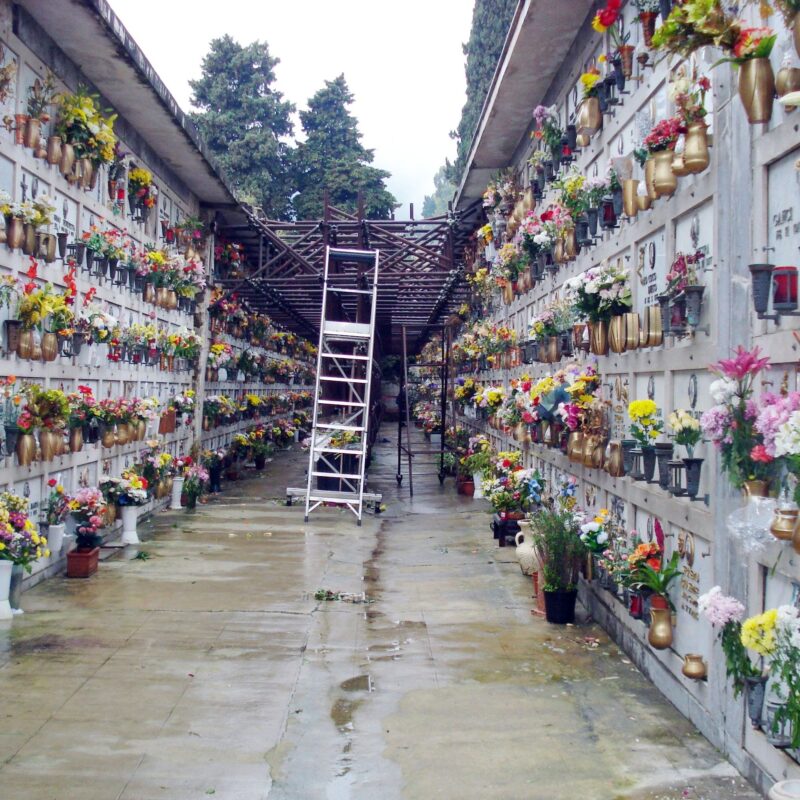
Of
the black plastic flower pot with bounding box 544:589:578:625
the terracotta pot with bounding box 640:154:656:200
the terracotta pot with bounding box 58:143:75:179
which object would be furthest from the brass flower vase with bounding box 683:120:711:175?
the terracotta pot with bounding box 58:143:75:179

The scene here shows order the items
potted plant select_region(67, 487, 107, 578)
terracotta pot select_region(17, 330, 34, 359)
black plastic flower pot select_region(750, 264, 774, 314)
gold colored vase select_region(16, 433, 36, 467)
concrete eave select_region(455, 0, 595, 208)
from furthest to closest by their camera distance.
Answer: potted plant select_region(67, 487, 107, 578), concrete eave select_region(455, 0, 595, 208), terracotta pot select_region(17, 330, 34, 359), gold colored vase select_region(16, 433, 36, 467), black plastic flower pot select_region(750, 264, 774, 314)

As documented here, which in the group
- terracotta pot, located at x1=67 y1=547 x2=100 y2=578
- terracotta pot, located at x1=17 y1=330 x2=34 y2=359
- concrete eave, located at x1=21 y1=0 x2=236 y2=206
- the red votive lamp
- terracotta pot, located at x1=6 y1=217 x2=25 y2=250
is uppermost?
concrete eave, located at x1=21 y1=0 x2=236 y2=206

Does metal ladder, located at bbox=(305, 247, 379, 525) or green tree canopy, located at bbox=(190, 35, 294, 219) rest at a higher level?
green tree canopy, located at bbox=(190, 35, 294, 219)

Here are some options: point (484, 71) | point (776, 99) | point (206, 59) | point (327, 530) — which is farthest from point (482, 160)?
point (206, 59)

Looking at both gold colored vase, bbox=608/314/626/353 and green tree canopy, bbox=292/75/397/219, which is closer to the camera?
gold colored vase, bbox=608/314/626/353

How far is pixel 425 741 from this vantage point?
5.44m

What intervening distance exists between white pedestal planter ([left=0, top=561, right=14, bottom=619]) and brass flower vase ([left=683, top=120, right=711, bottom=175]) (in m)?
6.27

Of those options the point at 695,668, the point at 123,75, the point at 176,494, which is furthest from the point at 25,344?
the point at 176,494

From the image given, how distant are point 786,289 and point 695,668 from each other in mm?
2425

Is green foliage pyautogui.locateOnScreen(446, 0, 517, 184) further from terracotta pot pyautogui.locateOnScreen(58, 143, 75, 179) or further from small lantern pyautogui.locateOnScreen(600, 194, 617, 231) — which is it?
small lantern pyautogui.locateOnScreen(600, 194, 617, 231)

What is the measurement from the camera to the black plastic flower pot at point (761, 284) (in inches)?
168

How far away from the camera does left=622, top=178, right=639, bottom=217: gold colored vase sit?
6.87 metres

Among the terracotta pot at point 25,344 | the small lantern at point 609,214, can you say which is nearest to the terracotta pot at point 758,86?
the small lantern at point 609,214

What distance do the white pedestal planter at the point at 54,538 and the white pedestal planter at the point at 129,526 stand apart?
202 cm
